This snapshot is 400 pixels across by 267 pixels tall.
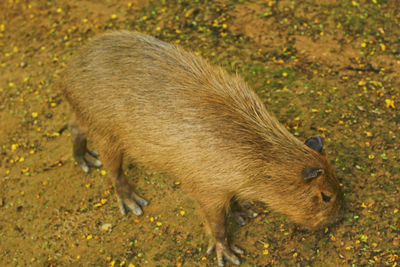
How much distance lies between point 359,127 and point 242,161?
1869 mm

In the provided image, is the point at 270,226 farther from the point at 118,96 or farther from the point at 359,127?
the point at 118,96

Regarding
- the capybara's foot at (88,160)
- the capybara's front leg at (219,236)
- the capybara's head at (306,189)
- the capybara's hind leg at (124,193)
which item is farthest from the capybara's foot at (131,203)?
the capybara's head at (306,189)

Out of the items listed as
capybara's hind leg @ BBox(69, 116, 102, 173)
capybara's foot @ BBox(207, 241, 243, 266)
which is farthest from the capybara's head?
capybara's hind leg @ BBox(69, 116, 102, 173)

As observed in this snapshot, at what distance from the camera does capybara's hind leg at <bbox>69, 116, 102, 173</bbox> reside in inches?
159

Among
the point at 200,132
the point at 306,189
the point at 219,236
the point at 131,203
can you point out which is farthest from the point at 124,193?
the point at 306,189

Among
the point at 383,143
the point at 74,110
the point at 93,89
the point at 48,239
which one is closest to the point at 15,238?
the point at 48,239

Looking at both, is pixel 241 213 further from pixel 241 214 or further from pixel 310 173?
pixel 310 173

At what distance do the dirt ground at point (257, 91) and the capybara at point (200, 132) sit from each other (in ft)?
1.59

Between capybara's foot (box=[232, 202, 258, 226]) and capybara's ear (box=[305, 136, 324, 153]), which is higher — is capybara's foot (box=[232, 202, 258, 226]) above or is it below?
below

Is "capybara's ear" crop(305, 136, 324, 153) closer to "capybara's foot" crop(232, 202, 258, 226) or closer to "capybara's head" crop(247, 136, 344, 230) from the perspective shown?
"capybara's head" crop(247, 136, 344, 230)

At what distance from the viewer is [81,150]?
4316 mm

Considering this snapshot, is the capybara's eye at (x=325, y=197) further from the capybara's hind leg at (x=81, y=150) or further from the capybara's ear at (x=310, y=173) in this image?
the capybara's hind leg at (x=81, y=150)

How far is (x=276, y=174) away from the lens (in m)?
3.02

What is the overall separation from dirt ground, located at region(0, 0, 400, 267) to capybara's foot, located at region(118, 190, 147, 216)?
0.23 ft
